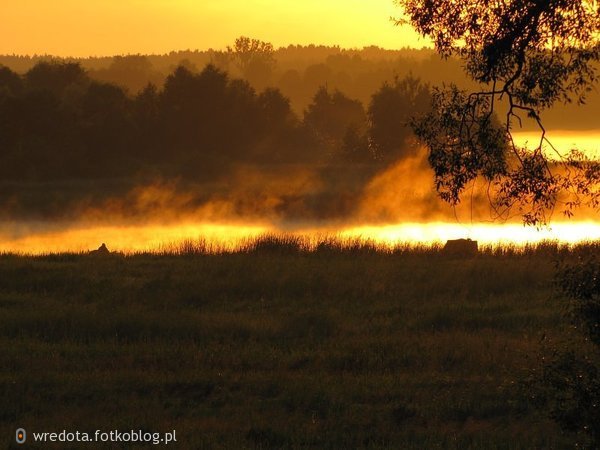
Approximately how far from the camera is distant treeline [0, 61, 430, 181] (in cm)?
7681

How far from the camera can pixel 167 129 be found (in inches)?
3361

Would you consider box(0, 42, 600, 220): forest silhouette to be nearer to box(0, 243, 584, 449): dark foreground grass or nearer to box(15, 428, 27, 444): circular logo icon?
box(0, 243, 584, 449): dark foreground grass

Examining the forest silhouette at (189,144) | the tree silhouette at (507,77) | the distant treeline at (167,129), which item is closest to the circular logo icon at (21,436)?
the tree silhouette at (507,77)

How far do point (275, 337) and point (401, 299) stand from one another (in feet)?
17.6

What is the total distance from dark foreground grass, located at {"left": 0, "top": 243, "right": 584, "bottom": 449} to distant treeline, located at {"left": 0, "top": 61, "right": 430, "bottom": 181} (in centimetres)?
4987

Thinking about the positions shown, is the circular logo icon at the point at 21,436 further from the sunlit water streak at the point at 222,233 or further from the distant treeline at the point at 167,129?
the distant treeline at the point at 167,129

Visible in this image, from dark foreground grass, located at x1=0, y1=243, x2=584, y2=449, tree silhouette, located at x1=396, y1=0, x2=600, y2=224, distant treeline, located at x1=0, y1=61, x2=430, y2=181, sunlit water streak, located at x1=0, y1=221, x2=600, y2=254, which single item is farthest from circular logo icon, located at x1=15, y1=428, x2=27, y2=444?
distant treeline, located at x1=0, y1=61, x2=430, y2=181

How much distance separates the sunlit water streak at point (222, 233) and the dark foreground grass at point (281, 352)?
60.0 ft

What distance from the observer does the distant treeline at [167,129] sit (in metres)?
76.8

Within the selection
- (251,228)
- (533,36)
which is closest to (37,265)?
(533,36)

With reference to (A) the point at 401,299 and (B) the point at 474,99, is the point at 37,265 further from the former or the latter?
(B) the point at 474,99

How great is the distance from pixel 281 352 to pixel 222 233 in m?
35.4

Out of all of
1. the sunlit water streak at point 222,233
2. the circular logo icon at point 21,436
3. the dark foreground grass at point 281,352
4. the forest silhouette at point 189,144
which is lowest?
the circular logo icon at point 21,436

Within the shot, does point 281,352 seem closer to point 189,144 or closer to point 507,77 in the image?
point 507,77
